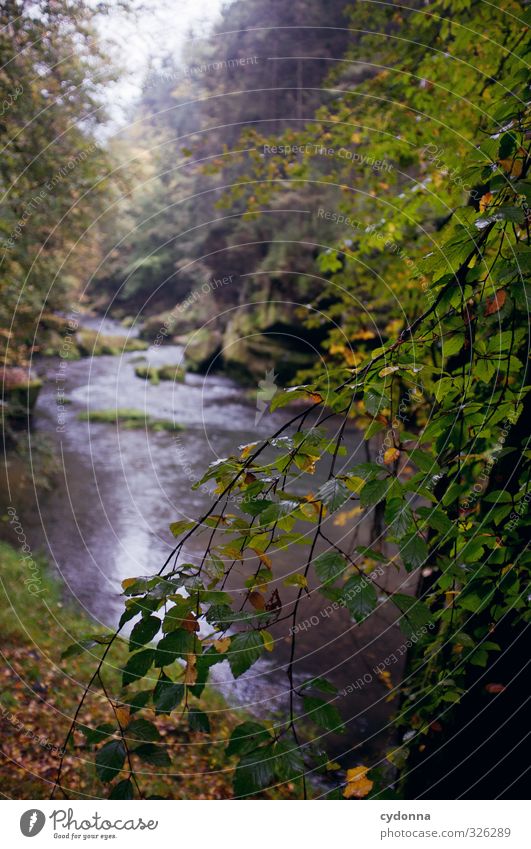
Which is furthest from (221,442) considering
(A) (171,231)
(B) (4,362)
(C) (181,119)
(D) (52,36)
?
(C) (181,119)

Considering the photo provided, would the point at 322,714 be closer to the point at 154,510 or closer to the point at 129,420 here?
the point at 154,510

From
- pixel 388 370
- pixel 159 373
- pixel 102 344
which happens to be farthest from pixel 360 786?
pixel 102 344

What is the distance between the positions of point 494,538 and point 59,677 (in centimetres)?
434

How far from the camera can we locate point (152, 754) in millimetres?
1214

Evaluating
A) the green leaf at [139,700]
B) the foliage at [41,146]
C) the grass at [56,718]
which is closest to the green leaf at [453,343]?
the green leaf at [139,700]

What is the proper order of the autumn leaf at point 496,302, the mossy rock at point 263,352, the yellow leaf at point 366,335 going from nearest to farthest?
the autumn leaf at point 496,302 < the yellow leaf at point 366,335 < the mossy rock at point 263,352

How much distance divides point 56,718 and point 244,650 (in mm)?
3803

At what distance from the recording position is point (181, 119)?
69.0 ft

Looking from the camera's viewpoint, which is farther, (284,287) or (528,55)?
(284,287)

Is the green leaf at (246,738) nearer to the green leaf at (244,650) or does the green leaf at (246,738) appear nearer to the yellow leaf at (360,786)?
the green leaf at (244,650)

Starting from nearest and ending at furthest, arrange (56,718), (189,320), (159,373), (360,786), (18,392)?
(360,786), (56,718), (18,392), (159,373), (189,320)

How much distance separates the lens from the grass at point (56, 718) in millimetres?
3570
